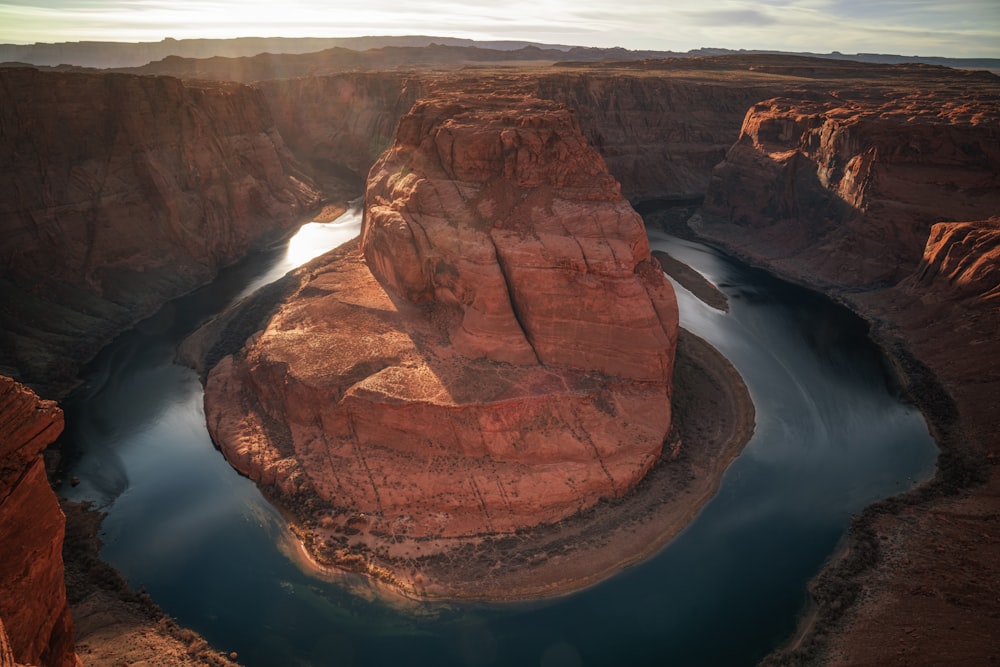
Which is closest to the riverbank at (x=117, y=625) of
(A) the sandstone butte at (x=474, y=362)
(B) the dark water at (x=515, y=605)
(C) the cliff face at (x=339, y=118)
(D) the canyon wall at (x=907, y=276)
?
(B) the dark water at (x=515, y=605)

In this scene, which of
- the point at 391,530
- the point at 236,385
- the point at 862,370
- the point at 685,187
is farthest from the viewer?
the point at 685,187

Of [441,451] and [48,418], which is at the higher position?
[48,418]

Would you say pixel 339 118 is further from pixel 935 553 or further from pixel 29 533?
pixel 935 553

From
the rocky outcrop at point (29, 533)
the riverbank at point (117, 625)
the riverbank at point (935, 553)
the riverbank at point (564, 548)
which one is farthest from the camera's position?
the riverbank at point (564, 548)

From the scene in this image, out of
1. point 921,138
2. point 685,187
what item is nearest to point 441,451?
point 921,138

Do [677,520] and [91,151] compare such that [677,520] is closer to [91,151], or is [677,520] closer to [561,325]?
[561,325]

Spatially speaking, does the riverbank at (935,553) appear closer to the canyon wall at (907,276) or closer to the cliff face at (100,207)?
the canyon wall at (907,276)
